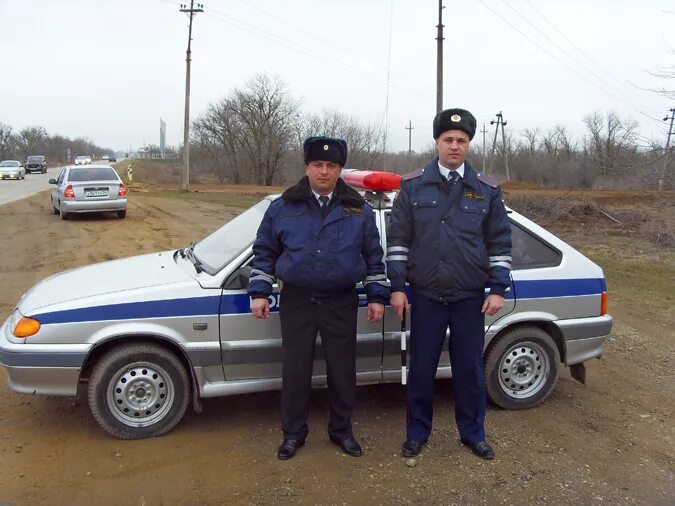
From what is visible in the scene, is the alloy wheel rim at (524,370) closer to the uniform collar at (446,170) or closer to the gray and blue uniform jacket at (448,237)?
the gray and blue uniform jacket at (448,237)

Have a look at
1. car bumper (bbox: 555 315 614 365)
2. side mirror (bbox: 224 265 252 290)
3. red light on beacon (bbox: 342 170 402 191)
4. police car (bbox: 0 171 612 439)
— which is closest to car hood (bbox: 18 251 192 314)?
police car (bbox: 0 171 612 439)

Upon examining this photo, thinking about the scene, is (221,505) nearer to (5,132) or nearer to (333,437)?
(333,437)

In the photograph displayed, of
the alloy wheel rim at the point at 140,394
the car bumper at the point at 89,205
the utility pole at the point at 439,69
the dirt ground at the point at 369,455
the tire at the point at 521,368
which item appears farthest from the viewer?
the utility pole at the point at 439,69

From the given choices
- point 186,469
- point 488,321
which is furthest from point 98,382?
point 488,321

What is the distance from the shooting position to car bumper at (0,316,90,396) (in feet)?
11.5

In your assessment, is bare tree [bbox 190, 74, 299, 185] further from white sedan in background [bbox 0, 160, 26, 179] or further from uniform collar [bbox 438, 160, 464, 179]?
uniform collar [bbox 438, 160, 464, 179]

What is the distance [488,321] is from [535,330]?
410 mm

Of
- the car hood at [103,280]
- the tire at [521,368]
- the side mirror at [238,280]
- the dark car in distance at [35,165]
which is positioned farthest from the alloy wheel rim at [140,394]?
the dark car in distance at [35,165]

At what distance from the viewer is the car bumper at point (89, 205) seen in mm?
14867

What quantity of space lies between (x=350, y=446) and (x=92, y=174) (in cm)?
1386

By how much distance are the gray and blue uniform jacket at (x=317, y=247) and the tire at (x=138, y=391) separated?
2.82ft

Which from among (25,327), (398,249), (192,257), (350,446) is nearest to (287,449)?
(350,446)

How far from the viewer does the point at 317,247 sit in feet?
10.8

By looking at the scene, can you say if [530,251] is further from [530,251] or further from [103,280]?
[103,280]
